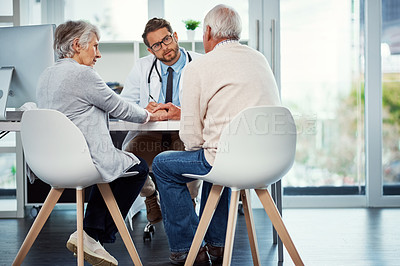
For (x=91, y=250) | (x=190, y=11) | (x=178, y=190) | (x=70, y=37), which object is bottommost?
(x=91, y=250)

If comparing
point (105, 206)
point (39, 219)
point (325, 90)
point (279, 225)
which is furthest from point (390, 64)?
point (39, 219)

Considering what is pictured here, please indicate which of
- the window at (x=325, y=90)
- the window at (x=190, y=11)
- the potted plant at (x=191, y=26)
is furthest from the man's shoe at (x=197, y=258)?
the window at (x=190, y=11)

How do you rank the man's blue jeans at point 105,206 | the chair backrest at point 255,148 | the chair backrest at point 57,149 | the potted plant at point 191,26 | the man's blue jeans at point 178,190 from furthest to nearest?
the potted plant at point 191,26 < the man's blue jeans at point 105,206 < the man's blue jeans at point 178,190 < the chair backrest at point 57,149 < the chair backrest at point 255,148

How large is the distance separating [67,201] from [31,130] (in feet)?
5.57

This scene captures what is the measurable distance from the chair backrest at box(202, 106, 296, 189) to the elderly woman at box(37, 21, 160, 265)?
1.41 ft

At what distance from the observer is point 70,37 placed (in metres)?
1.88

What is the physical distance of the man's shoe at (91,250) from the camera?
183 cm

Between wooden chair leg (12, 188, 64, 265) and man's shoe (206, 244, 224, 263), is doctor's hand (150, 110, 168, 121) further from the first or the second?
man's shoe (206, 244, 224, 263)

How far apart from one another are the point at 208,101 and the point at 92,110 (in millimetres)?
469

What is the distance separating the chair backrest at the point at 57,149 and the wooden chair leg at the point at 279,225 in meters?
0.67

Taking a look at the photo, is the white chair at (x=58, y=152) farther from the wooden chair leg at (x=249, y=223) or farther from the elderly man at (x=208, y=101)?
the wooden chair leg at (x=249, y=223)

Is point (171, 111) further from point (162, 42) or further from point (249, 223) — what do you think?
point (162, 42)

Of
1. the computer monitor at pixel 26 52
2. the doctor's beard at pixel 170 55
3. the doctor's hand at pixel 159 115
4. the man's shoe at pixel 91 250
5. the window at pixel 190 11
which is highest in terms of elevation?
the window at pixel 190 11

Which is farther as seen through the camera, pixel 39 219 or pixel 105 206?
pixel 105 206
